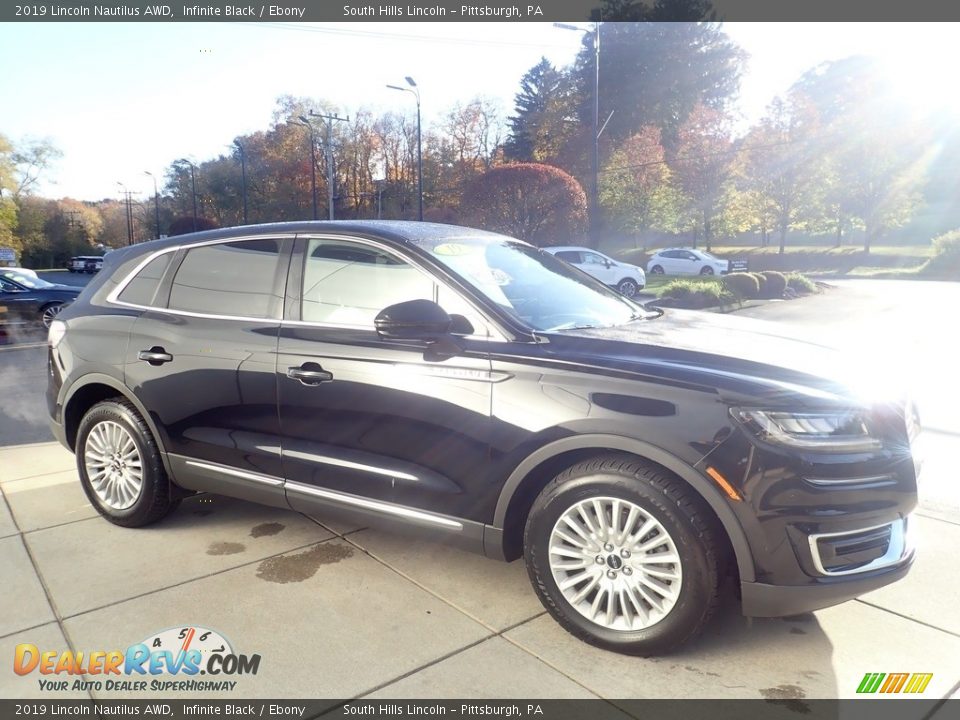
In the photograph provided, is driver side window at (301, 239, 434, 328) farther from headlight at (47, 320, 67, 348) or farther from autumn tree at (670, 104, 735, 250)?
autumn tree at (670, 104, 735, 250)

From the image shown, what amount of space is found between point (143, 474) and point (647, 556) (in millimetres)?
2939

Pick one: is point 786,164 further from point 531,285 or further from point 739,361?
point 739,361

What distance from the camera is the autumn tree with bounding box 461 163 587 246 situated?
27.8m

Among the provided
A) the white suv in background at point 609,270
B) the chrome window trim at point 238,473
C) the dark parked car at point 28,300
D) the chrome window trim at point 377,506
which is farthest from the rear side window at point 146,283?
the white suv in background at point 609,270

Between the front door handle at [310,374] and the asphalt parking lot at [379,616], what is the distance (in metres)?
1.00

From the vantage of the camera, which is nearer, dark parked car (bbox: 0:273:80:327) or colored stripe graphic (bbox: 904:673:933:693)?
colored stripe graphic (bbox: 904:673:933:693)

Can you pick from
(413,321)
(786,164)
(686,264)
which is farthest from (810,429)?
(786,164)

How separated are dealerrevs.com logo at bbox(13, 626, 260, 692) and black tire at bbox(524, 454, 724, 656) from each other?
124cm

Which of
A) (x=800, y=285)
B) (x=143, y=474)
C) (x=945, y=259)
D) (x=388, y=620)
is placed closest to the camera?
(x=388, y=620)

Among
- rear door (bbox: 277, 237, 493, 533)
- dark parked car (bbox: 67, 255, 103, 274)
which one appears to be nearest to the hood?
rear door (bbox: 277, 237, 493, 533)

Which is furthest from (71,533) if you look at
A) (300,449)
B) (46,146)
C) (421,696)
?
(46,146)

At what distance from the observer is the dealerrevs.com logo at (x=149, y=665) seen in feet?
8.96

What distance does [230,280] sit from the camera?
3877 mm

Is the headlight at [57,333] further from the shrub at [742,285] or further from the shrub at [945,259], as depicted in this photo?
the shrub at [945,259]
